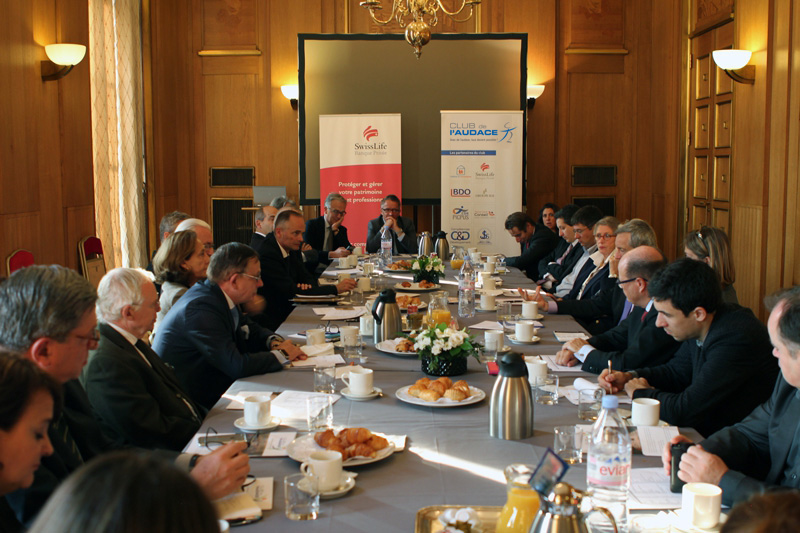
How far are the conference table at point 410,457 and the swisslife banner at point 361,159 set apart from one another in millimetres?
6503

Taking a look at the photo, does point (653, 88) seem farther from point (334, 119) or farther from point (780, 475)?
point (780, 475)

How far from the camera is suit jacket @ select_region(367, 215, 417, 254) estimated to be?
834 centimetres

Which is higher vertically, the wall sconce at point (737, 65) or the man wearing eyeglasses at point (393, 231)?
the wall sconce at point (737, 65)

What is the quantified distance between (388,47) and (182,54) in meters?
2.65

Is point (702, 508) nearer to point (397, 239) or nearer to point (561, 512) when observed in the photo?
point (561, 512)

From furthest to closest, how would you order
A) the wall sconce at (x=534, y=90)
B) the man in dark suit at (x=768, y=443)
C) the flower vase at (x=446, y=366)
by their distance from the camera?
1. the wall sconce at (x=534, y=90)
2. the flower vase at (x=446, y=366)
3. the man in dark suit at (x=768, y=443)

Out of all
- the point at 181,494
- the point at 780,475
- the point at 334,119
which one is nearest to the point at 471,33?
the point at 334,119

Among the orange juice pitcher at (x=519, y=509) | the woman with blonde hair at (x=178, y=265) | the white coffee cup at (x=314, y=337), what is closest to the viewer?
the orange juice pitcher at (x=519, y=509)

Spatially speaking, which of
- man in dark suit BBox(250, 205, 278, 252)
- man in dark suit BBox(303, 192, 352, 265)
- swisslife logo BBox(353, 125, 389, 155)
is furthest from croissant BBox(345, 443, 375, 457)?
swisslife logo BBox(353, 125, 389, 155)

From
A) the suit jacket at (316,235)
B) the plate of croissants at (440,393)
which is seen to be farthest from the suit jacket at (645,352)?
the suit jacket at (316,235)

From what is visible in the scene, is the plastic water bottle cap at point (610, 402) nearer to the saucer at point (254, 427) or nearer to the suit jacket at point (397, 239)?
the saucer at point (254, 427)

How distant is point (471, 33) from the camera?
9922 millimetres

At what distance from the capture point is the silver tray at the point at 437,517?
182 cm

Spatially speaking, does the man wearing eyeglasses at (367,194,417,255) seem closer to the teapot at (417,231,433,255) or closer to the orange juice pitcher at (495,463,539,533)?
the teapot at (417,231,433,255)
